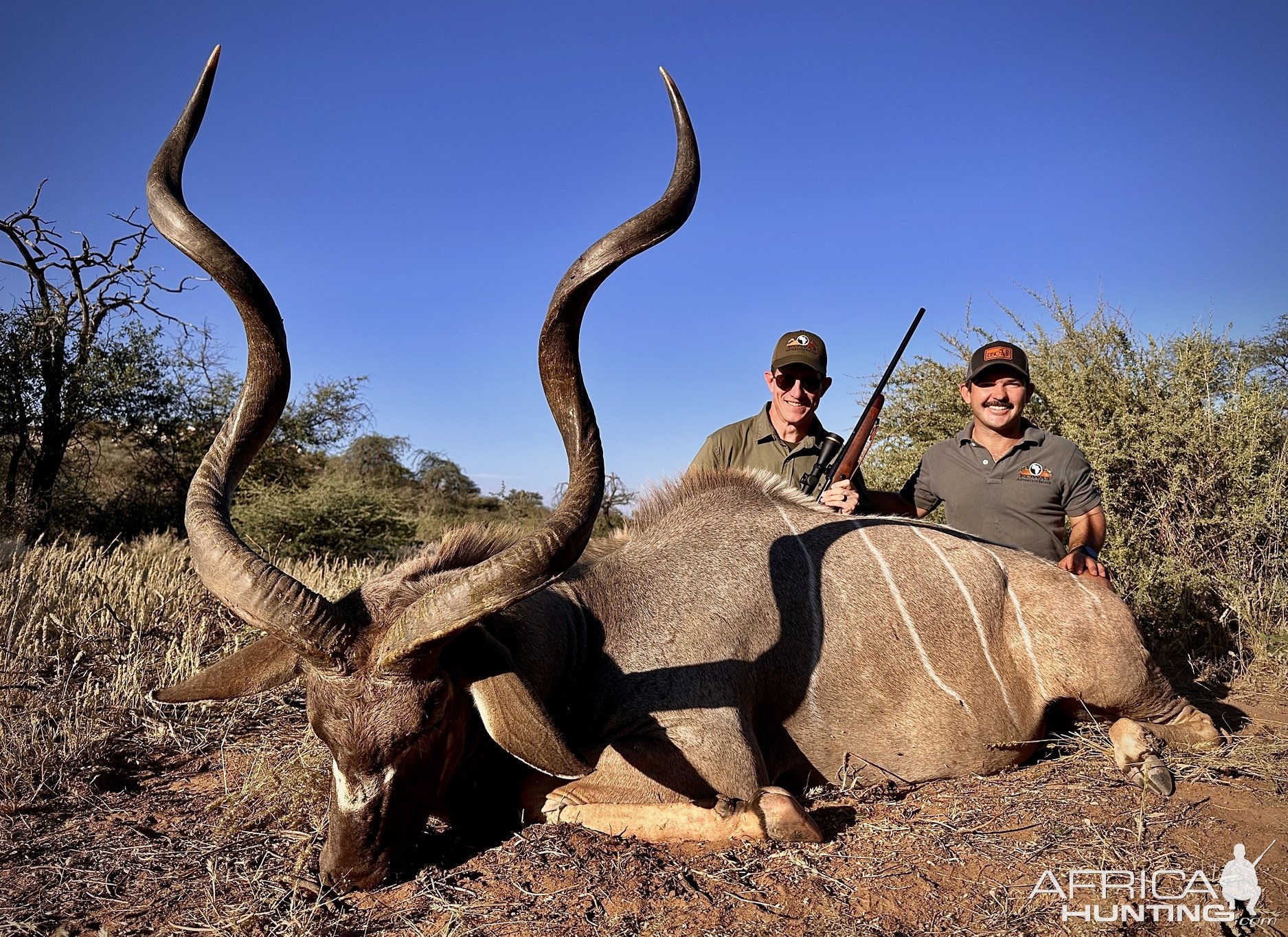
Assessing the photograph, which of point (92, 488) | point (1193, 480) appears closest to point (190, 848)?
point (1193, 480)

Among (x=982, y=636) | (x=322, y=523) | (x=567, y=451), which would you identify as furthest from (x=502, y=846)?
(x=322, y=523)

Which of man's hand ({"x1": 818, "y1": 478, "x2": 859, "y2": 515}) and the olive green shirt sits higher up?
the olive green shirt

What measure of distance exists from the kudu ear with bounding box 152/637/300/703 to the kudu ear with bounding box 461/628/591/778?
694 mm

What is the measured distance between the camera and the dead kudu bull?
106 inches

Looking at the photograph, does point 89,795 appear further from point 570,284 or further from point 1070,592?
point 1070,592

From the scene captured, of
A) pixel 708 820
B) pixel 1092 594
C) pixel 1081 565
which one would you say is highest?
pixel 1081 565

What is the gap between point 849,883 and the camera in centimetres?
282

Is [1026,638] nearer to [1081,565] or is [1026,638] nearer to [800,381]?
[1081,565]

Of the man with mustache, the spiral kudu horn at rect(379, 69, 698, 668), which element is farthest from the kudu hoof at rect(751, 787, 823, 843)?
the man with mustache

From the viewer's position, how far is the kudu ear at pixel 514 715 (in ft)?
8.98

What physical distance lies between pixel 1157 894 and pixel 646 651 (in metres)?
1.89

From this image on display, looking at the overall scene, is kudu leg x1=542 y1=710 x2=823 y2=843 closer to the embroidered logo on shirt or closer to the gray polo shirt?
the gray polo shirt

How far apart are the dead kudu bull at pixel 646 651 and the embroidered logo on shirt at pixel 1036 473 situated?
1.00m

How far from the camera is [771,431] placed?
6004mm
